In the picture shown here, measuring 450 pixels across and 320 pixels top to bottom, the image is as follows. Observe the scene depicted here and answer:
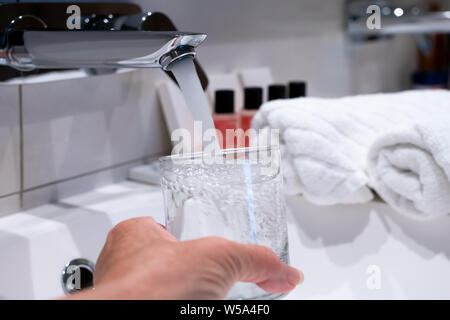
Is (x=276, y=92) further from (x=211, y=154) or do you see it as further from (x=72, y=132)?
(x=211, y=154)

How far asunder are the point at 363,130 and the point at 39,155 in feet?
1.00

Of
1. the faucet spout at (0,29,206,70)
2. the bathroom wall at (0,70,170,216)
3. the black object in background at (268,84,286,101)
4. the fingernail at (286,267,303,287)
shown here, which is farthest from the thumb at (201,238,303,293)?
the black object in background at (268,84,286,101)

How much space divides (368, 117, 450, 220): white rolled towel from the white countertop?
0.12 feet

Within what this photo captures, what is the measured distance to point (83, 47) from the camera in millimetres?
365

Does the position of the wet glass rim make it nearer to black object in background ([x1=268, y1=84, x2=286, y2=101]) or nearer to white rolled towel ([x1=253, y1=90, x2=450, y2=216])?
white rolled towel ([x1=253, y1=90, x2=450, y2=216])

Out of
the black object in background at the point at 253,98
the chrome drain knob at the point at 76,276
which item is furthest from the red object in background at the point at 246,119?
the chrome drain knob at the point at 76,276

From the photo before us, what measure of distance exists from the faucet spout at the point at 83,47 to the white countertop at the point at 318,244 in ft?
0.50

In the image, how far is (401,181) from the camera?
0.45m

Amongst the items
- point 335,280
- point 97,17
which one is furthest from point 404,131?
point 97,17

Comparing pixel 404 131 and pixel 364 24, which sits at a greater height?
pixel 364 24

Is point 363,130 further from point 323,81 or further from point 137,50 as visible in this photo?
point 323,81

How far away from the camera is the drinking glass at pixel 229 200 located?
27 cm

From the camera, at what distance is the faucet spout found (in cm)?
36

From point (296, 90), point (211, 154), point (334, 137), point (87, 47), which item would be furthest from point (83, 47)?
point (296, 90)
